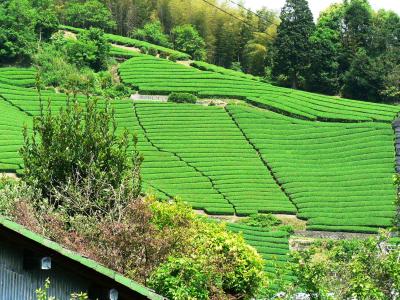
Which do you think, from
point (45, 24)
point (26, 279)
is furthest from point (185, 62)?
point (26, 279)

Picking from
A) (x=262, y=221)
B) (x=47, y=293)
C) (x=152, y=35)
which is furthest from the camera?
(x=152, y=35)

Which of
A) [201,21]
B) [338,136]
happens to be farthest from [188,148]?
[201,21]

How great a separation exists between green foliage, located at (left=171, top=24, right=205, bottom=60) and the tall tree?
11.8 m

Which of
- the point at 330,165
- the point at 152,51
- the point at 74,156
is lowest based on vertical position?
the point at 330,165

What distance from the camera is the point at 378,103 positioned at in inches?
3688

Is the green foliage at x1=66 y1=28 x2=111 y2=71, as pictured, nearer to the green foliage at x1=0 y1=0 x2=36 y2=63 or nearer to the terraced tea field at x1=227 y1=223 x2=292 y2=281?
the green foliage at x1=0 y1=0 x2=36 y2=63

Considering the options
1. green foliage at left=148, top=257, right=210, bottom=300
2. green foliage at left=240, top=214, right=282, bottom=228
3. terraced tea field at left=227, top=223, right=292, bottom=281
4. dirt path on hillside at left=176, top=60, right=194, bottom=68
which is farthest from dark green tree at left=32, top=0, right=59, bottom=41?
green foliage at left=148, top=257, right=210, bottom=300

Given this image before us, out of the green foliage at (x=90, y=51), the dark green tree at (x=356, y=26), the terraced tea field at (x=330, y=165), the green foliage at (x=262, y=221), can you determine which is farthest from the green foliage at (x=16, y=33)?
the green foliage at (x=262, y=221)

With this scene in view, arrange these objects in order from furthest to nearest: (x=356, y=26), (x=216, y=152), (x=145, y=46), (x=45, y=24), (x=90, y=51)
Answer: (x=356, y=26), (x=145, y=46), (x=45, y=24), (x=90, y=51), (x=216, y=152)

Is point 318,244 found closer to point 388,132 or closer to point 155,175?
point 155,175

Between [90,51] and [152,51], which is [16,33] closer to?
[90,51]

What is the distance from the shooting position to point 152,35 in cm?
11375

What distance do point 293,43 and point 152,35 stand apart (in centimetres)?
2072

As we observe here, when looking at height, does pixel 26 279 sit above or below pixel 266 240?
above
